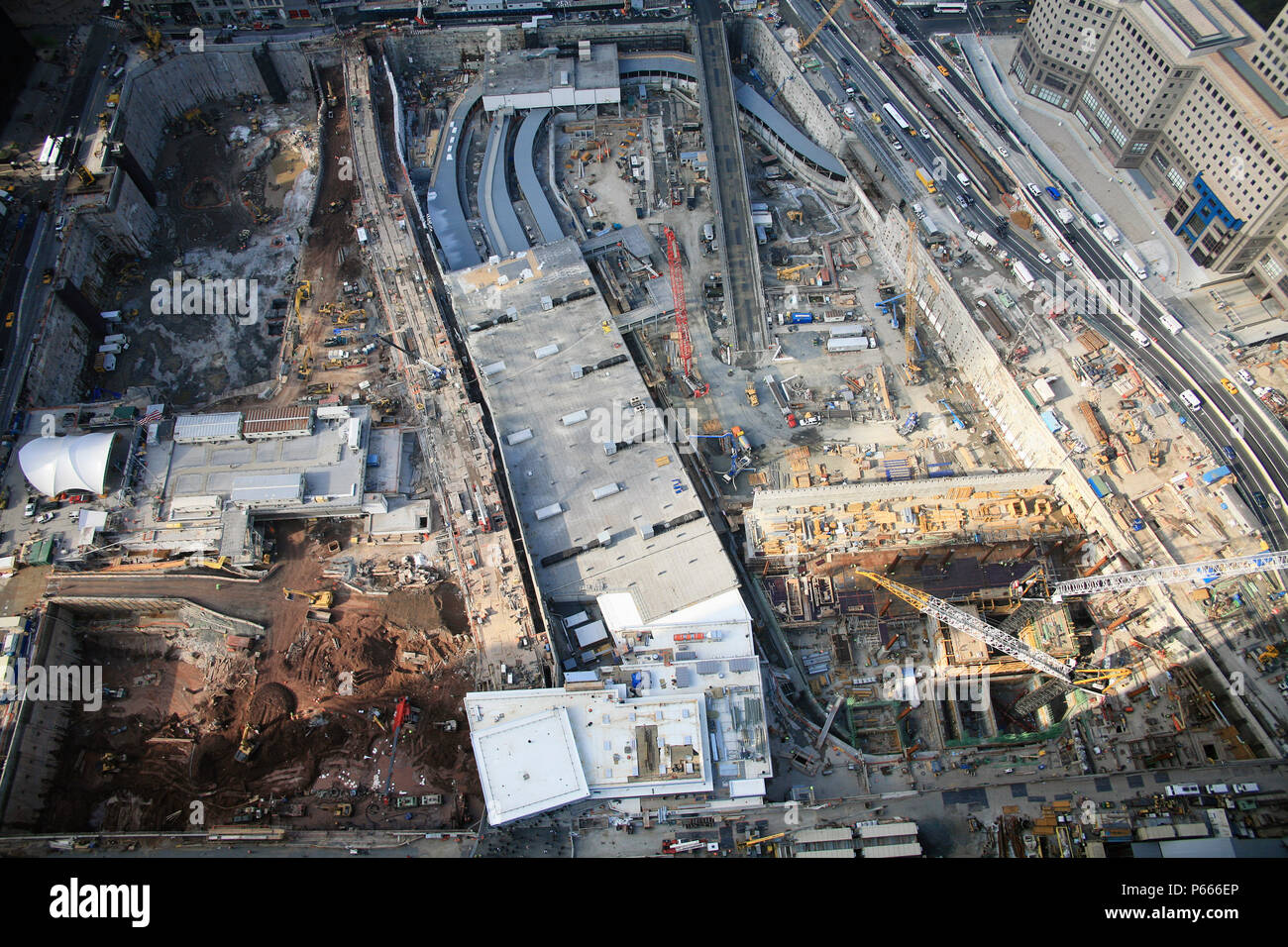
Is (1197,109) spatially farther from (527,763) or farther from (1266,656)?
(527,763)

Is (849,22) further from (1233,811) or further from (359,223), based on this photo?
(1233,811)

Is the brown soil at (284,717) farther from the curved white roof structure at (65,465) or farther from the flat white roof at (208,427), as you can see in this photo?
the flat white roof at (208,427)

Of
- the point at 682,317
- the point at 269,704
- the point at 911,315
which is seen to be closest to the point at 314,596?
the point at 269,704

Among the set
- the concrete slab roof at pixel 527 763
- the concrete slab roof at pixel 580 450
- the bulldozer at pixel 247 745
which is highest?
the concrete slab roof at pixel 580 450

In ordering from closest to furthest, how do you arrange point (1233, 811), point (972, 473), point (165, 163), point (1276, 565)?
point (1233, 811) < point (1276, 565) < point (972, 473) < point (165, 163)

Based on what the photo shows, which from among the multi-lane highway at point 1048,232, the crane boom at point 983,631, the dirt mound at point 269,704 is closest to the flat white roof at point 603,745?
the dirt mound at point 269,704

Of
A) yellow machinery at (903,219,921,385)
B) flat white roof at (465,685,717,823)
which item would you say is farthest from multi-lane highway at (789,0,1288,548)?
flat white roof at (465,685,717,823)

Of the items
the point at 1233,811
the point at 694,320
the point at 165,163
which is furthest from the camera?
the point at 165,163

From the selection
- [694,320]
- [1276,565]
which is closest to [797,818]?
[1276,565]
